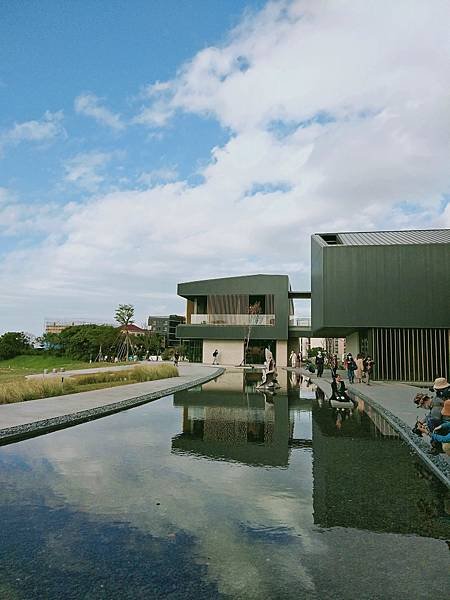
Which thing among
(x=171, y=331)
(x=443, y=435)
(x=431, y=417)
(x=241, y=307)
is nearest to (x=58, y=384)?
(x=431, y=417)

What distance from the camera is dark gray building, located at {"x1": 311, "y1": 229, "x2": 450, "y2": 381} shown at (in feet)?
88.1

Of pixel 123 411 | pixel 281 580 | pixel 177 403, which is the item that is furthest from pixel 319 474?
pixel 177 403

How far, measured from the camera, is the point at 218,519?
4.99 metres

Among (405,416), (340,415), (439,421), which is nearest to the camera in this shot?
(439,421)

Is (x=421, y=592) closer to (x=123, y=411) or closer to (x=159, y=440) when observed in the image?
(x=159, y=440)

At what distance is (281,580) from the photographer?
12.1 ft

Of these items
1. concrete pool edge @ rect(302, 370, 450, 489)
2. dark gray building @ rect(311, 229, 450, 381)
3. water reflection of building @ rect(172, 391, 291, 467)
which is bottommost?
water reflection of building @ rect(172, 391, 291, 467)

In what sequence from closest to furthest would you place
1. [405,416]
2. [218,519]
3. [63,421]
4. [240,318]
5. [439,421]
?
[218,519] → [439,421] → [63,421] → [405,416] → [240,318]

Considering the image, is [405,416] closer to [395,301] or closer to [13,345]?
[395,301]

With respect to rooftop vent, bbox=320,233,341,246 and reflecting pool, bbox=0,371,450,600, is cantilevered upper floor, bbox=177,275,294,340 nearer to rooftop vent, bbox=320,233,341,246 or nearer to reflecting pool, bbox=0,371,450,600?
rooftop vent, bbox=320,233,341,246

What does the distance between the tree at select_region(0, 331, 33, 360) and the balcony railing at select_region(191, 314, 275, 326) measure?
40.7 meters

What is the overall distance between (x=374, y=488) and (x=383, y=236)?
31.2m

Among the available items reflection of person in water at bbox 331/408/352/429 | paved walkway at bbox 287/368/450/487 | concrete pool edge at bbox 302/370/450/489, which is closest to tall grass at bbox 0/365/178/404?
reflection of person in water at bbox 331/408/352/429

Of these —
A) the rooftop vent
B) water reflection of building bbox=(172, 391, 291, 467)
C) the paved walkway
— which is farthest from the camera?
the rooftop vent
